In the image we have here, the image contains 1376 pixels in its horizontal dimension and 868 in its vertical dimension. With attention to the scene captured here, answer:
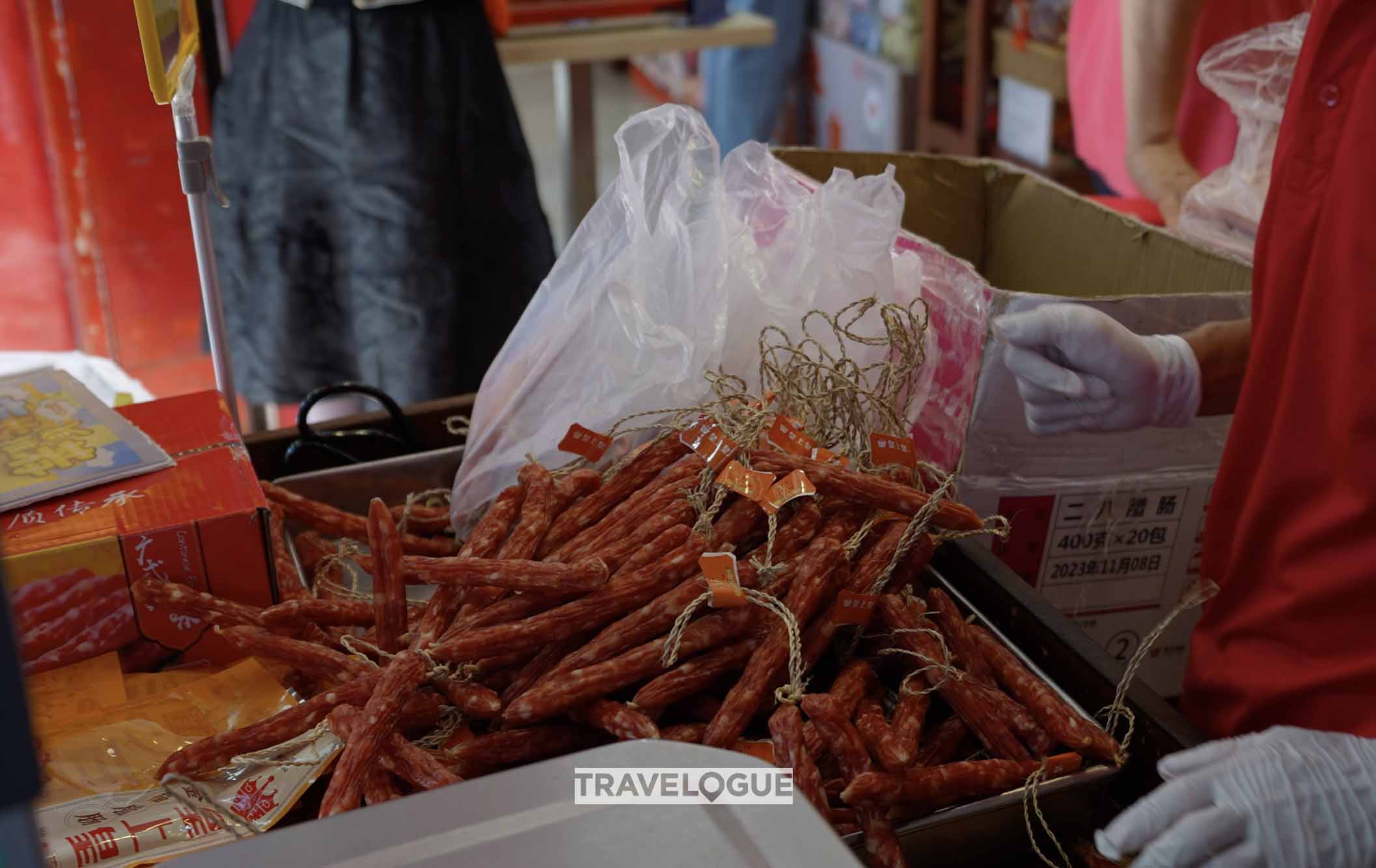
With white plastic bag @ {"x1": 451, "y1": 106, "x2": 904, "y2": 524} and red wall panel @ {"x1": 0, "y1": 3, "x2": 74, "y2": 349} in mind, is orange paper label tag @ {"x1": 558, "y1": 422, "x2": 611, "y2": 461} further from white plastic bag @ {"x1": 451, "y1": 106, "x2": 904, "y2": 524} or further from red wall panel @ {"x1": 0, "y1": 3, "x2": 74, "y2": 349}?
red wall panel @ {"x1": 0, "y1": 3, "x2": 74, "y2": 349}

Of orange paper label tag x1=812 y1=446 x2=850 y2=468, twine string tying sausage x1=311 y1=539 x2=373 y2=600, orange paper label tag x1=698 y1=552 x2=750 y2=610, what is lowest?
twine string tying sausage x1=311 y1=539 x2=373 y2=600

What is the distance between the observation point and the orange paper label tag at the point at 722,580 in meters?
1.09

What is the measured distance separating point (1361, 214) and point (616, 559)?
0.80 metres

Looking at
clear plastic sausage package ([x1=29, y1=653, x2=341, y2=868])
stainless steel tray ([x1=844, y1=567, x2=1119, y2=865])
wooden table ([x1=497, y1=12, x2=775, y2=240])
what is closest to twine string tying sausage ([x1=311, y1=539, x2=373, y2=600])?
clear plastic sausage package ([x1=29, y1=653, x2=341, y2=868])

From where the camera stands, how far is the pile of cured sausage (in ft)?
3.33

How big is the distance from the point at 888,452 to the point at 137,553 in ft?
2.63

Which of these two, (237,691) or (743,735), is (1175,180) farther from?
(237,691)

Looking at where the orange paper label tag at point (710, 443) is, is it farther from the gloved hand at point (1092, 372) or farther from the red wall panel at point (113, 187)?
the red wall panel at point (113, 187)

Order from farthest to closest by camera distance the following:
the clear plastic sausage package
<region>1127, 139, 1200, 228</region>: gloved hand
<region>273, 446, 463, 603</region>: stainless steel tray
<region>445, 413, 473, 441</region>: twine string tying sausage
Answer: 1. <region>1127, 139, 1200, 228</region>: gloved hand
2. <region>445, 413, 473, 441</region>: twine string tying sausage
3. <region>273, 446, 463, 603</region>: stainless steel tray
4. the clear plastic sausage package

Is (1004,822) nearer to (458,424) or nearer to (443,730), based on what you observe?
(443,730)

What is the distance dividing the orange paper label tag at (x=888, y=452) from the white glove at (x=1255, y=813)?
45 centimetres

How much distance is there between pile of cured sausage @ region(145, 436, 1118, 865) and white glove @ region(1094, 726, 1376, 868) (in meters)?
0.09

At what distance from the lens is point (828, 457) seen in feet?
4.38

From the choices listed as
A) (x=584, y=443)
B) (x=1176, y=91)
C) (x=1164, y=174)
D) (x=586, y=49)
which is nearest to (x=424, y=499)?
(x=584, y=443)
